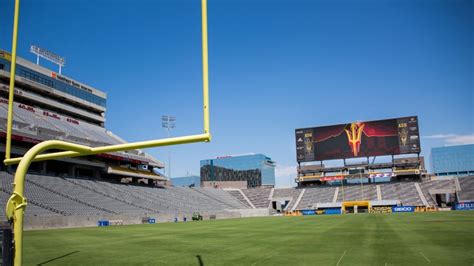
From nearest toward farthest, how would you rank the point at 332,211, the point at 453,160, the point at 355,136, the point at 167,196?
the point at 167,196, the point at 332,211, the point at 355,136, the point at 453,160

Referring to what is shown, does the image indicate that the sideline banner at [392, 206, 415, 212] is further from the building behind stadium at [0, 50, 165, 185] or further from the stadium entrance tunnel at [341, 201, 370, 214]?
the building behind stadium at [0, 50, 165, 185]

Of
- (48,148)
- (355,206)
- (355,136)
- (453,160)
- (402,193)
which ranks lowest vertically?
(355,206)

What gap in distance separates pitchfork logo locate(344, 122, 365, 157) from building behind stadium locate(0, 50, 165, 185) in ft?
119

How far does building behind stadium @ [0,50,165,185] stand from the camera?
4369 cm

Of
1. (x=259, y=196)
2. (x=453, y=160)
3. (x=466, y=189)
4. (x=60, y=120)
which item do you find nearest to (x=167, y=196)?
(x=60, y=120)

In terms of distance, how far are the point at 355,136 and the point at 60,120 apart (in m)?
51.6

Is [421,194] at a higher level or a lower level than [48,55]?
lower

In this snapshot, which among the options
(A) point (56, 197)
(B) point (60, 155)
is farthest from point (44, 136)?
(B) point (60, 155)

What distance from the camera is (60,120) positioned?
57469 millimetres

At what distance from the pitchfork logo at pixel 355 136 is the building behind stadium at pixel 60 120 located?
3624 centimetres

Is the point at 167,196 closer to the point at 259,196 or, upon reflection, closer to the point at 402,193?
the point at 259,196

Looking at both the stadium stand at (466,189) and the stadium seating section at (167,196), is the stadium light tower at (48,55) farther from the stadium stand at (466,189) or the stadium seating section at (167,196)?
the stadium stand at (466,189)

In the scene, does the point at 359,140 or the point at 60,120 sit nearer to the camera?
the point at 60,120

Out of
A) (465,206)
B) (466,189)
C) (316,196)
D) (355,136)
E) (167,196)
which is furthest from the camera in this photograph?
(316,196)
